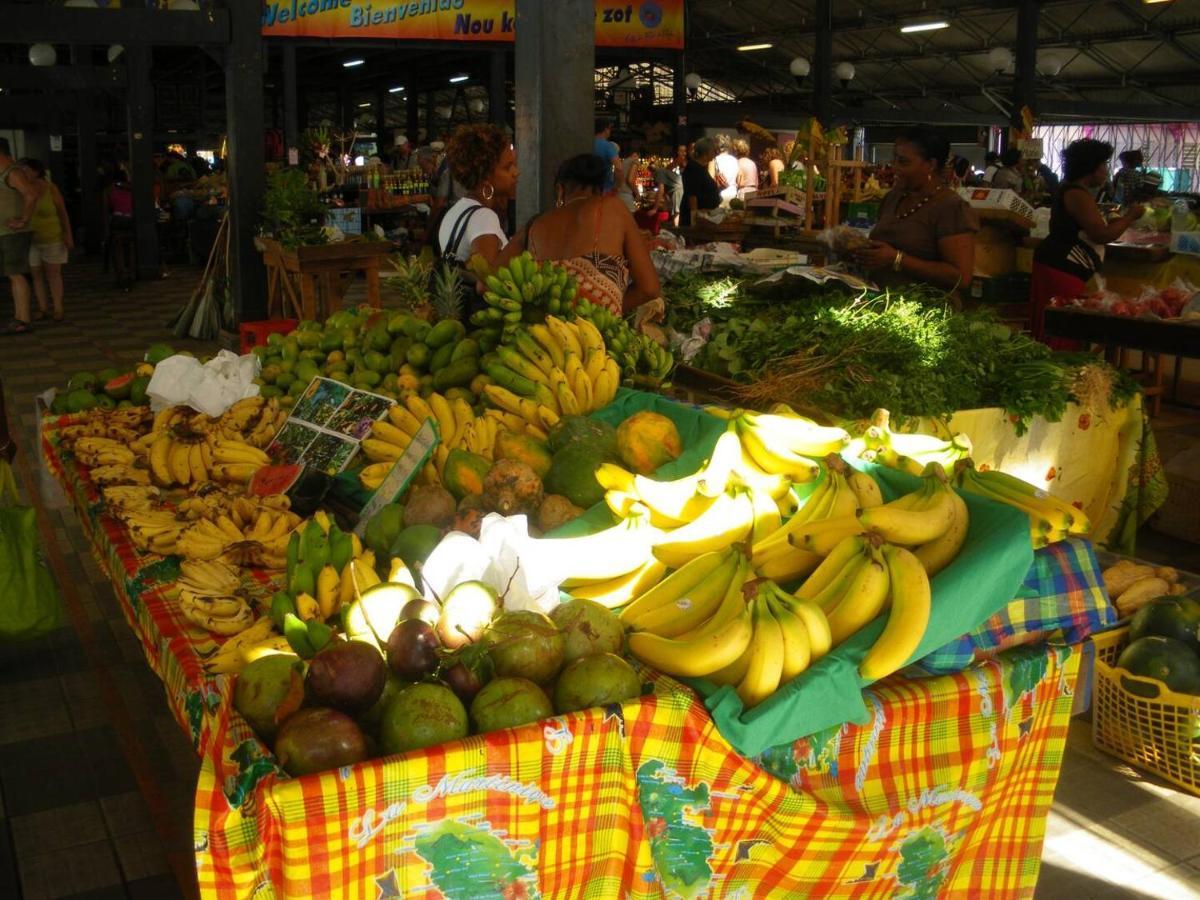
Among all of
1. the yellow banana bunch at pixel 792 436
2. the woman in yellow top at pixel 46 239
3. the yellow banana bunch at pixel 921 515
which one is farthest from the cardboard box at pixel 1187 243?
the woman in yellow top at pixel 46 239

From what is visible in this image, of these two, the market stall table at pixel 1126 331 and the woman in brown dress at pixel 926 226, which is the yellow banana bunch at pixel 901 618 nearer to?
the woman in brown dress at pixel 926 226

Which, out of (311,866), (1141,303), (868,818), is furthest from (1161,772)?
(1141,303)

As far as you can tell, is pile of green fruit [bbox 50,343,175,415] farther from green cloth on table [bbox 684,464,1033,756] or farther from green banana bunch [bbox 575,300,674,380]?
green cloth on table [bbox 684,464,1033,756]

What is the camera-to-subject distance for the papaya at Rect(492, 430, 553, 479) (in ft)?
9.86

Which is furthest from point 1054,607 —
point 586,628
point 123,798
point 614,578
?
point 123,798

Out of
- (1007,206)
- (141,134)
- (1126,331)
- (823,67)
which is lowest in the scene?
(1126,331)

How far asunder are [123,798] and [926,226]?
3.89m

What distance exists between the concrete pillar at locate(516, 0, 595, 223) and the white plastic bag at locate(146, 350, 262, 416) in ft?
5.91

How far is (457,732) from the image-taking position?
1805 mm

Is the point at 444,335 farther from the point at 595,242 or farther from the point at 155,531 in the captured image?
the point at 155,531

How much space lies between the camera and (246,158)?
10.3 meters

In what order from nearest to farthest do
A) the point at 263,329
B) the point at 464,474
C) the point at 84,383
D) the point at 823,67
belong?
1. the point at 464,474
2. the point at 84,383
3. the point at 263,329
4. the point at 823,67

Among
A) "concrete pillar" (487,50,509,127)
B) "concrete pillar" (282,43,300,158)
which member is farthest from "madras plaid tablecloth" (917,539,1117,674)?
"concrete pillar" (487,50,509,127)

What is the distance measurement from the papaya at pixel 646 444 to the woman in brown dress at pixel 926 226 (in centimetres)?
249
